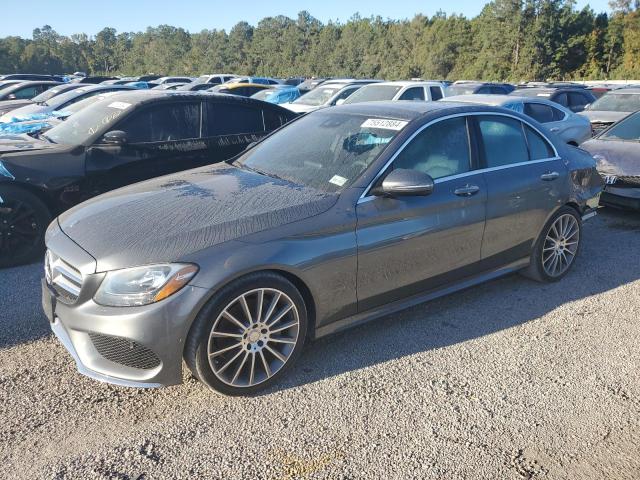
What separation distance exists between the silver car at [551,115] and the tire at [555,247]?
184 inches

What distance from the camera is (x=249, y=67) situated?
292ft

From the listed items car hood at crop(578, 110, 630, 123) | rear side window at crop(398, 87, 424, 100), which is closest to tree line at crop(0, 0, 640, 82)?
car hood at crop(578, 110, 630, 123)

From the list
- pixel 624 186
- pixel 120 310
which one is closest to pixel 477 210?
pixel 120 310

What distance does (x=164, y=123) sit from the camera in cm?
614

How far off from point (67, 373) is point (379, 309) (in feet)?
6.65

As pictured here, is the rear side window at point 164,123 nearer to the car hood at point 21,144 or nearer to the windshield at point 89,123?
the windshield at point 89,123

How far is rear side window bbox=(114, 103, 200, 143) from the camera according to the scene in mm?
5977

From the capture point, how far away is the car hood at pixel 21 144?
5.48 metres

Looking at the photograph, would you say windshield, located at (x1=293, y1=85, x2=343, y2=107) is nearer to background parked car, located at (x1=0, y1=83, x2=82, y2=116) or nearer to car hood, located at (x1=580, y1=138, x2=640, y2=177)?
background parked car, located at (x1=0, y1=83, x2=82, y2=116)

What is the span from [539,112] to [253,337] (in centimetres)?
819

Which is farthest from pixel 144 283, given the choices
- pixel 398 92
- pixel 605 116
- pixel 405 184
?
pixel 605 116

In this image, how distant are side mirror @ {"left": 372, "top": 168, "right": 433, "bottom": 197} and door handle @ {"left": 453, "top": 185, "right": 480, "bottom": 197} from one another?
20.1 inches

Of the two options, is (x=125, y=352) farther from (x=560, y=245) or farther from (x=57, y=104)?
(x=57, y=104)

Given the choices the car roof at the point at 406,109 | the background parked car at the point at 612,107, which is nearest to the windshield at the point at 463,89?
the background parked car at the point at 612,107
